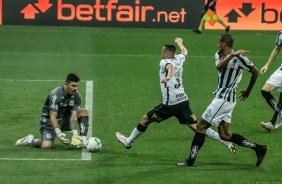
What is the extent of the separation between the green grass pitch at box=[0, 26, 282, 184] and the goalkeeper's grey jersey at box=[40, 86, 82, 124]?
2.00ft

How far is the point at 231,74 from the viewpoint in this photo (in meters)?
15.4

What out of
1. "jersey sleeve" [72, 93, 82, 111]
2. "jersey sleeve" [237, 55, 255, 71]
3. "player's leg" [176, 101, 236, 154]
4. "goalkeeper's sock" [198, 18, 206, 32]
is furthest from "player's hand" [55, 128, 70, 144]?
"goalkeeper's sock" [198, 18, 206, 32]

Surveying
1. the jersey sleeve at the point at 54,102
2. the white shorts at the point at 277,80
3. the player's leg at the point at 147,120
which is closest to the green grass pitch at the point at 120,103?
the player's leg at the point at 147,120

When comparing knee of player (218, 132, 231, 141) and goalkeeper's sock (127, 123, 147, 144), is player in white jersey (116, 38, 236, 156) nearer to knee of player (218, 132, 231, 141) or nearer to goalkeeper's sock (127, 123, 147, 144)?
goalkeeper's sock (127, 123, 147, 144)

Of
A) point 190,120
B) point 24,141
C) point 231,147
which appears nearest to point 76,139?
point 24,141

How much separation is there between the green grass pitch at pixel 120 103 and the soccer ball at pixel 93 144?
148 millimetres

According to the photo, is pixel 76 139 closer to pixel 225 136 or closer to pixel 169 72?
pixel 169 72

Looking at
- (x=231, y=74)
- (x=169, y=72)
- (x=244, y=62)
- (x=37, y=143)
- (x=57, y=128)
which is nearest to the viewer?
(x=244, y=62)

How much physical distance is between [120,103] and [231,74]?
724 centimetres

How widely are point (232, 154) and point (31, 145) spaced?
3.74 m

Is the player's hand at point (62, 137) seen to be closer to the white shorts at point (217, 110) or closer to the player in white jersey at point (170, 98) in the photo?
the player in white jersey at point (170, 98)

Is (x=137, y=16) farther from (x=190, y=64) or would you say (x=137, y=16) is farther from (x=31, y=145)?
(x=31, y=145)

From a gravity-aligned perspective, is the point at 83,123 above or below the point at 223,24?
below

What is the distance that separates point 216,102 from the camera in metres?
15.6
